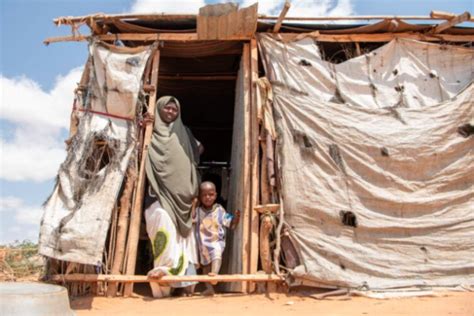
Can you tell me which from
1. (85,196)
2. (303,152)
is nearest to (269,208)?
(303,152)

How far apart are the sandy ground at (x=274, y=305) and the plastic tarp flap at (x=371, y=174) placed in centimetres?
31

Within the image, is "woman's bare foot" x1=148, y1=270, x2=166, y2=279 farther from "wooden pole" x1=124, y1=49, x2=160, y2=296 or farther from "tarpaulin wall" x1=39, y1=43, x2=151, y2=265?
"tarpaulin wall" x1=39, y1=43, x2=151, y2=265

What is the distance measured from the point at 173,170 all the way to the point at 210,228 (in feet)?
A: 2.52

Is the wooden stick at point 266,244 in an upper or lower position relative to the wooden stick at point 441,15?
lower

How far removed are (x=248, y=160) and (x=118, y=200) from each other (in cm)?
147

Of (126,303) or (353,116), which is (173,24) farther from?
(126,303)

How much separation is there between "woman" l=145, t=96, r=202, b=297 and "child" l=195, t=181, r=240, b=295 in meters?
0.10

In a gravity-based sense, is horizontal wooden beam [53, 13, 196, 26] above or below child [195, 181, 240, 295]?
above

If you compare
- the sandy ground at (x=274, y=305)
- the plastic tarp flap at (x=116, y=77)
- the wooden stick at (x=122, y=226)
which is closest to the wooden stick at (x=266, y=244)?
the sandy ground at (x=274, y=305)

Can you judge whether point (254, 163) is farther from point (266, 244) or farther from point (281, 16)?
point (281, 16)

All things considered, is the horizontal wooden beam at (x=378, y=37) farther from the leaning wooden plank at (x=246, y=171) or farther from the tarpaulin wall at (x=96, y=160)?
the tarpaulin wall at (x=96, y=160)

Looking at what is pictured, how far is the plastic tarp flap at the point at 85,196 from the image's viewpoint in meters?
4.01

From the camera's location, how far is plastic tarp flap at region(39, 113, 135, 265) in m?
4.01

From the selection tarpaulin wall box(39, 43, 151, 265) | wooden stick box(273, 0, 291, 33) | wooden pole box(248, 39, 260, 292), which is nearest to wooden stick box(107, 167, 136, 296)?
tarpaulin wall box(39, 43, 151, 265)
